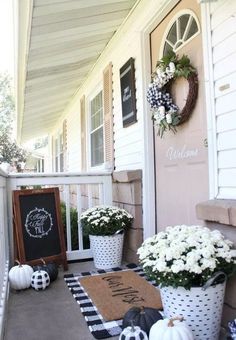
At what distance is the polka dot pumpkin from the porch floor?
0.04 m

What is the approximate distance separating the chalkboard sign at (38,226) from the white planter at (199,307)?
178cm

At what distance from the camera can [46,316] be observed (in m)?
2.23

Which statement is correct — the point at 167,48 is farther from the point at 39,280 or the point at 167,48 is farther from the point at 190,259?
A: the point at 39,280

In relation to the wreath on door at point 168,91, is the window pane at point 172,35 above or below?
above

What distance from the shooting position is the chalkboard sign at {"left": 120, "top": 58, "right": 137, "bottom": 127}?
3539 mm

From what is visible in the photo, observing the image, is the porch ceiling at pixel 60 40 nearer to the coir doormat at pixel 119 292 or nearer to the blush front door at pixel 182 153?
the blush front door at pixel 182 153

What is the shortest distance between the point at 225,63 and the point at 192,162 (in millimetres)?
819

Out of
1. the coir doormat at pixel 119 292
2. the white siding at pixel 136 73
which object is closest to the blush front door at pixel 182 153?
the white siding at pixel 136 73

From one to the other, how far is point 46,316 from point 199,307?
1058 millimetres

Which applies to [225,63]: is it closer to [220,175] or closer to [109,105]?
[220,175]

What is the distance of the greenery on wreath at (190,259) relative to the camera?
5.58 ft

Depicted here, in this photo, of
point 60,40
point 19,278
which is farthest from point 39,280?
point 60,40

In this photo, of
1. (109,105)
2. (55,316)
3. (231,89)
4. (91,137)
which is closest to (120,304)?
(55,316)

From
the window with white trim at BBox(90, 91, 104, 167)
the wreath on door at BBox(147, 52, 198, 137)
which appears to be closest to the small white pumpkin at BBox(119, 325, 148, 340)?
the wreath on door at BBox(147, 52, 198, 137)
